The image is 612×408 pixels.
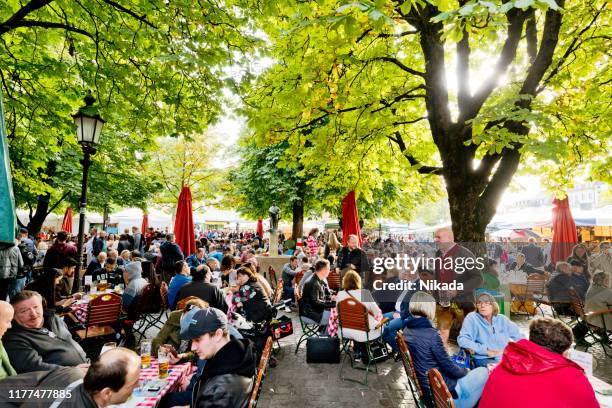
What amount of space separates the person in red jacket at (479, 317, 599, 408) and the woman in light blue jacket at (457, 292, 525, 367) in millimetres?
1941

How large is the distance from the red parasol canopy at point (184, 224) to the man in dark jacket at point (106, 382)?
7528 millimetres

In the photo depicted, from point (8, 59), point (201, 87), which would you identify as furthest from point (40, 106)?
point (201, 87)

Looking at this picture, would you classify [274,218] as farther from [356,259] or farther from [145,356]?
[145,356]

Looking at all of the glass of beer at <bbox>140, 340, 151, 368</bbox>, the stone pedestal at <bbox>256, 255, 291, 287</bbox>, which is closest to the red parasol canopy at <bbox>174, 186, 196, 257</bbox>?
the stone pedestal at <bbox>256, 255, 291, 287</bbox>

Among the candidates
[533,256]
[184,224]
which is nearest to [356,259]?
[184,224]

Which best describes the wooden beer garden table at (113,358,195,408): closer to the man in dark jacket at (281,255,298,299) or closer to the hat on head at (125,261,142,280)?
the hat on head at (125,261,142,280)

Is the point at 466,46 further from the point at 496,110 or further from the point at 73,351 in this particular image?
the point at 73,351

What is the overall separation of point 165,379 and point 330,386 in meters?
2.60

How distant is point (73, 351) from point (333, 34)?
5472 mm

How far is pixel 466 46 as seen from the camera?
6.38 m

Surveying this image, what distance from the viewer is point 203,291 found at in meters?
5.83

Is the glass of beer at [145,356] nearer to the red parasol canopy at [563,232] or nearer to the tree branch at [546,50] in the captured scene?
the tree branch at [546,50]

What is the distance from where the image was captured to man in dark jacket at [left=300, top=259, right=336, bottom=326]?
6836 mm

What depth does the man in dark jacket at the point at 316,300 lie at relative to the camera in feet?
22.4
